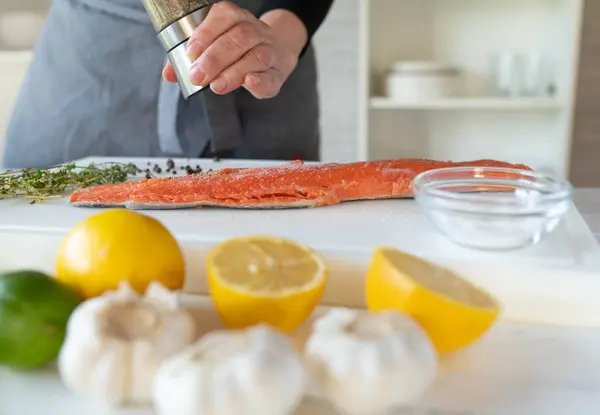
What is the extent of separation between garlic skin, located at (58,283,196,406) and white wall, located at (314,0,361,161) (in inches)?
83.9

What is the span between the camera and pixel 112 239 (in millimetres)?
575

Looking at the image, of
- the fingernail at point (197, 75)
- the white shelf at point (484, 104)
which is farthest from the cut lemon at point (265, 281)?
the white shelf at point (484, 104)

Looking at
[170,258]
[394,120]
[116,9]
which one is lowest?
[394,120]

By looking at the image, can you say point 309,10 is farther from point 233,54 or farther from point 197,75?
point 197,75

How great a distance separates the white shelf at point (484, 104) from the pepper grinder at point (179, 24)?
1.36 metres

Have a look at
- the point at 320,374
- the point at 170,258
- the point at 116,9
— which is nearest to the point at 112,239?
the point at 170,258

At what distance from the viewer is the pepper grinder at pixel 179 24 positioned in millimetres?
904

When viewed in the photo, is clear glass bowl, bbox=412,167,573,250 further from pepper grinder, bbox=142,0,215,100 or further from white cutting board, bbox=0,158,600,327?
pepper grinder, bbox=142,0,215,100

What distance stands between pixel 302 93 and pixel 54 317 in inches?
47.0

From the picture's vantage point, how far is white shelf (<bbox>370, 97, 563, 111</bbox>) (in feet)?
7.03

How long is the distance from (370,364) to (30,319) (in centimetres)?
26

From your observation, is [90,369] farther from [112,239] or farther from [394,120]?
[394,120]

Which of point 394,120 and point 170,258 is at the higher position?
point 170,258

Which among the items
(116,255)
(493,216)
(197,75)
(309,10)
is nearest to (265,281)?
(116,255)
